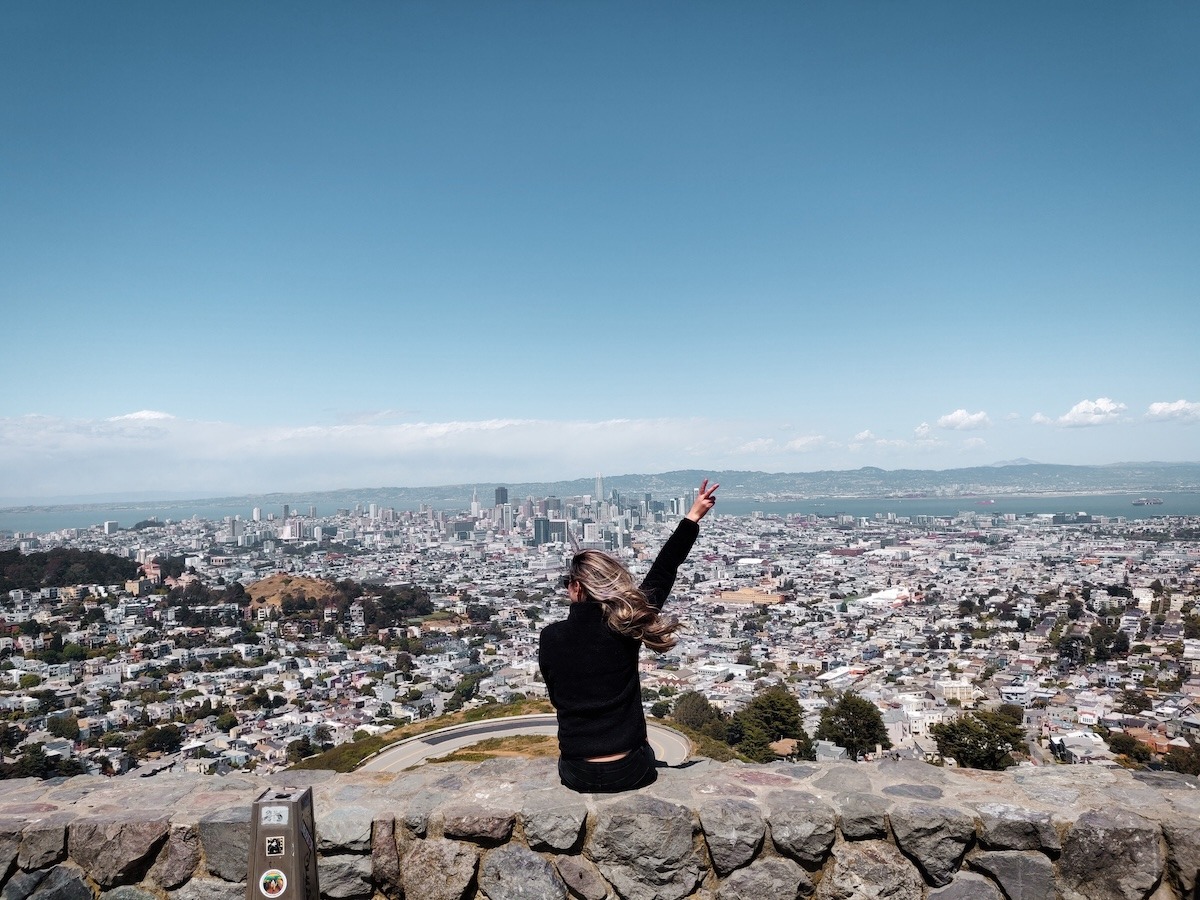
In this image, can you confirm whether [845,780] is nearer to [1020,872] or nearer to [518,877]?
[1020,872]

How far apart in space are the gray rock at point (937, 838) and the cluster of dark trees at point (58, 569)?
39796mm

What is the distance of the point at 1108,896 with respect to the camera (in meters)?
1.92

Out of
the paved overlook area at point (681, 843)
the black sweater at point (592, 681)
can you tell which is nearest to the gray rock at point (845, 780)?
the paved overlook area at point (681, 843)

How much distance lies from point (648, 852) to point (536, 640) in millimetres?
24634

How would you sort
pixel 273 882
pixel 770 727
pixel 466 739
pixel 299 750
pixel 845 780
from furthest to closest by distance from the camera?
pixel 299 750
pixel 466 739
pixel 770 727
pixel 845 780
pixel 273 882

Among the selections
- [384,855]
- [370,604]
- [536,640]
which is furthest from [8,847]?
[370,604]

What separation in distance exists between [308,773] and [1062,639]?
29062 millimetres

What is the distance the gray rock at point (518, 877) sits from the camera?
80.5 inches

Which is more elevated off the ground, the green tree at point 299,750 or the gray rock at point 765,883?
the gray rock at point 765,883

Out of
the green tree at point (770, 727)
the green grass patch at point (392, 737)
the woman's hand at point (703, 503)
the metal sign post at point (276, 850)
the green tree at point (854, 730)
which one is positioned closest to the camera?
the metal sign post at point (276, 850)

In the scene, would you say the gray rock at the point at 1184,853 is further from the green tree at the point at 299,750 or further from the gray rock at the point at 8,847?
the green tree at the point at 299,750

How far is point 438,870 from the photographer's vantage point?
82.3 inches

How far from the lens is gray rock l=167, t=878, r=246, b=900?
211cm

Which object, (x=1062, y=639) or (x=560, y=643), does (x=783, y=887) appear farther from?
(x=1062, y=639)
